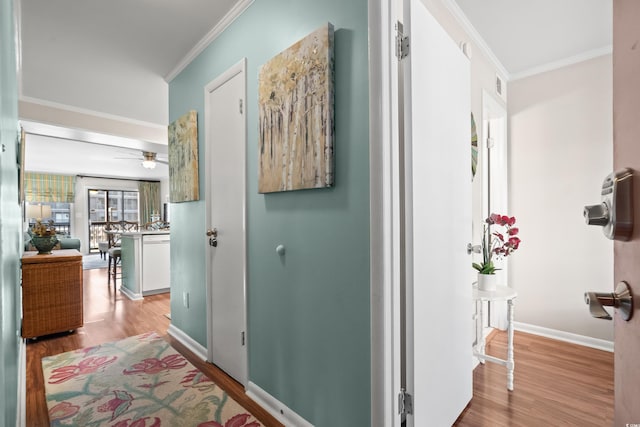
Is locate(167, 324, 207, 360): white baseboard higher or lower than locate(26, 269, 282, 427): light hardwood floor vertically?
higher

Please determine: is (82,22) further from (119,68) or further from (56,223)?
(56,223)

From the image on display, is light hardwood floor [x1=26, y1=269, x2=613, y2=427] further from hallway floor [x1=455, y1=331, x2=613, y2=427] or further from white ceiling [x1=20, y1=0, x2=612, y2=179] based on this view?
white ceiling [x1=20, y1=0, x2=612, y2=179]

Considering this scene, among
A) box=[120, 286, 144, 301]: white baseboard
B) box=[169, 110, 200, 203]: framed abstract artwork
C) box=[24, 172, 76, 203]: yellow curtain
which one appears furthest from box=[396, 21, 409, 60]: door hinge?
box=[24, 172, 76, 203]: yellow curtain

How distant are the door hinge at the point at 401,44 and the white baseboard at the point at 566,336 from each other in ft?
9.38

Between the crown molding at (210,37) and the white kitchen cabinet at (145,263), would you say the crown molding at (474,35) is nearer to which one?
the crown molding at (210,37)

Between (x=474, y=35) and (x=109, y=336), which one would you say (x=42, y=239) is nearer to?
(x=109, y=336)

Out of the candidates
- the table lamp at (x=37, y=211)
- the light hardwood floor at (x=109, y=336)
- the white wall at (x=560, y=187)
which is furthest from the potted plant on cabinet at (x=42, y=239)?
the table lamp at (x=37, y=211)

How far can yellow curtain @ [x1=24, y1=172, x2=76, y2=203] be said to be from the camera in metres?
8.35

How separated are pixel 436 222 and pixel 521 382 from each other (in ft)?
4.94

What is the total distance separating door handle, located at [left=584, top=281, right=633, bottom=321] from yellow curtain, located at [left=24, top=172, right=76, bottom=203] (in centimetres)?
1154

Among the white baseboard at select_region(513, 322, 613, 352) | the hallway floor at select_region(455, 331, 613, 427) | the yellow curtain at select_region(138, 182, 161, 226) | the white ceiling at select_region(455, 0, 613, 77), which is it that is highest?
the white ceiling at select_region(455, 0, 613, 77)

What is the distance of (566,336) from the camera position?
260 centimetres

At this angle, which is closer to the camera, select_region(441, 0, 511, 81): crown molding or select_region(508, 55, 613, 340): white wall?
select_region(441, 0, 511, 81): crown molding

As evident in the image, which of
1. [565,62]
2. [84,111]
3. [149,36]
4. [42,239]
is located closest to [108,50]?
[149,36]
